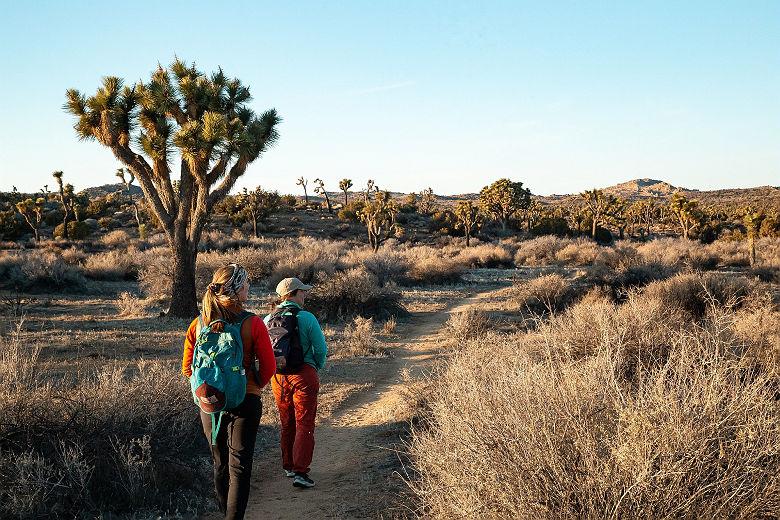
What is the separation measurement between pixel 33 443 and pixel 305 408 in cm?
216

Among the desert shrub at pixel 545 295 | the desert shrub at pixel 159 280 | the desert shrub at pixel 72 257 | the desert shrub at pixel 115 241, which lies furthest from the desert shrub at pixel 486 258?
the desert shrub at pixel 115 241

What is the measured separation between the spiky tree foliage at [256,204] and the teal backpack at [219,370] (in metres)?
40.2

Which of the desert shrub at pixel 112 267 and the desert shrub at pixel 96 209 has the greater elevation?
the desert shrub at pixel 96 209

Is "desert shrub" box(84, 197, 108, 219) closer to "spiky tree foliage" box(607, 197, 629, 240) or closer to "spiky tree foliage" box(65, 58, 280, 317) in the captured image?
"spiky tree foliage" box(65, 58, 280, 317)

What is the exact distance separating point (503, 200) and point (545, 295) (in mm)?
42206

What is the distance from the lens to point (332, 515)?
13.9 feet

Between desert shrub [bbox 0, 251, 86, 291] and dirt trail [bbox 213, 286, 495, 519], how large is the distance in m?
15.2

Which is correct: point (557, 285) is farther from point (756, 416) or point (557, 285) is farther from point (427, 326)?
point (756, 416)

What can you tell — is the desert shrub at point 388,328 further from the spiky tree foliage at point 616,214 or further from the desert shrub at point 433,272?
the spiky tree foliage at point 616,214

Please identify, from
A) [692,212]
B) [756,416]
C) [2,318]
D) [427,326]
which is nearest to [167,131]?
[2,318]

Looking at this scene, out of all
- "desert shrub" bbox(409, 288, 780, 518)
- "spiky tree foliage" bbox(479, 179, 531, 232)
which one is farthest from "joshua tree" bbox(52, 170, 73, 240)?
"desert shrub" bbox(409, 288, 780, 518)

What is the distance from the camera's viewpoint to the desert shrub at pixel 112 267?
2217cm

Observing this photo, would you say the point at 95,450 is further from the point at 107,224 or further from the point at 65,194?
the point at 65,194

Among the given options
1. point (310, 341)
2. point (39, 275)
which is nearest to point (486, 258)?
point (39, 275)
